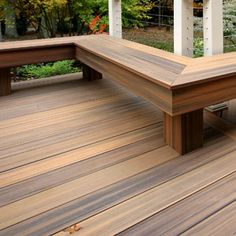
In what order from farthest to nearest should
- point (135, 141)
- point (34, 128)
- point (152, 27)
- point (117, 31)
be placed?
point (152, 27) → point (117, 31) → point (34, 128) → point (135, 141)

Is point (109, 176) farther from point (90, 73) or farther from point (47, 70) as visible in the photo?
point (47, 70)

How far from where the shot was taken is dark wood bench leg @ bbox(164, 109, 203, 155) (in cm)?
177

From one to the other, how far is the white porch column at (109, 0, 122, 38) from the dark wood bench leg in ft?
6.76

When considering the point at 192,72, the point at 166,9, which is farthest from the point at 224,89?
the point at 166,9

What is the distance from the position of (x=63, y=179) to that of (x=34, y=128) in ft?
2.52

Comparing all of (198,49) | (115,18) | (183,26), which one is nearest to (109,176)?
(183,26)

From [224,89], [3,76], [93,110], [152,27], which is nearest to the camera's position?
[224,89]

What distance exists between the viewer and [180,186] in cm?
152

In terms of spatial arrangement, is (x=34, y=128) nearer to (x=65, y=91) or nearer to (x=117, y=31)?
(x=65, y=91)

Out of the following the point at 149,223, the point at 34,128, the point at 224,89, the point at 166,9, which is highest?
the point at 166,9

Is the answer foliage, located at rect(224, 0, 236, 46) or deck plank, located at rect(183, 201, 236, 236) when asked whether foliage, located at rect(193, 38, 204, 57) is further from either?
deck plank, located at rect(183, 201, 236, 236)

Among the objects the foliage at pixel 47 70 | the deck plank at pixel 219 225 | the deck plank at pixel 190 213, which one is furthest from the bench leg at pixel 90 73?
the deck plank at pixel 219 225

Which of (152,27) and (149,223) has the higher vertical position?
(152,27)

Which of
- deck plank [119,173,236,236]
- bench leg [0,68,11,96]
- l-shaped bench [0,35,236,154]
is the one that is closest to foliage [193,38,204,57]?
l-shaped bench [0,35,236,154]
